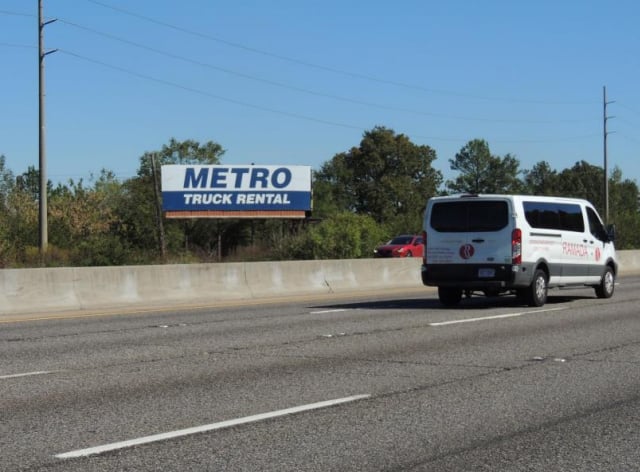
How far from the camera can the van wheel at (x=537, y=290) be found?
1844cm

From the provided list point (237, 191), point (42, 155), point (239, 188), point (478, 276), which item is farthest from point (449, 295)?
point (237, 191)

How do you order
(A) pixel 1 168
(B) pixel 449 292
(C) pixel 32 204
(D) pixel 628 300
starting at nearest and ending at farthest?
(B) pixel 449 292, (D) pixel 628 300, (A) pixel 1 168, (C) pixel 32 204

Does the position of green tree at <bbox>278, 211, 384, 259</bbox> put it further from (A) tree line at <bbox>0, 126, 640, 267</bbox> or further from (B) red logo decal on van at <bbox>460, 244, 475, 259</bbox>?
(B) red logo decal on van at <bbox>460, 244, 475, 259</bbox>

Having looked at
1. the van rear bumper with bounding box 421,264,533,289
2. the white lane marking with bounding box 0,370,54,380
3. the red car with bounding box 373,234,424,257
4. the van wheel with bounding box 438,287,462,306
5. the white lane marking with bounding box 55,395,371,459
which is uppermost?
the red car with bounding box 373,234,424,257

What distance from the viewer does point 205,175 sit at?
173ft

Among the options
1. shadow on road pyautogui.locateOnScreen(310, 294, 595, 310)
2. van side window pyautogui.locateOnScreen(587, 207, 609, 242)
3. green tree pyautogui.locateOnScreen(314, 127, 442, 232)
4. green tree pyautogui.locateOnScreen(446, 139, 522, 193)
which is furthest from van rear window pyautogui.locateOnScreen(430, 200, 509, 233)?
green tree pyautogui.locateOnScreen(446, 139, 522, 193)

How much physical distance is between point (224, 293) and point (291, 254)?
61.4 feet

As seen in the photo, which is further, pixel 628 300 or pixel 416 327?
pixel 628 300

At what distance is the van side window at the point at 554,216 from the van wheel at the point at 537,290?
0.98 metres

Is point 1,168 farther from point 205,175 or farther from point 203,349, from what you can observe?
point 203,349

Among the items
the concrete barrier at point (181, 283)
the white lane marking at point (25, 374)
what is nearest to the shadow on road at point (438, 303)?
the concrete barrier at point (181, 283)

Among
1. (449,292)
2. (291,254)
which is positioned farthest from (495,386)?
(291,254)

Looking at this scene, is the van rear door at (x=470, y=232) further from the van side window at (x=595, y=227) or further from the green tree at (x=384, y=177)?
the green tree at (x=384, y=177)

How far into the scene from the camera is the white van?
1812cm
